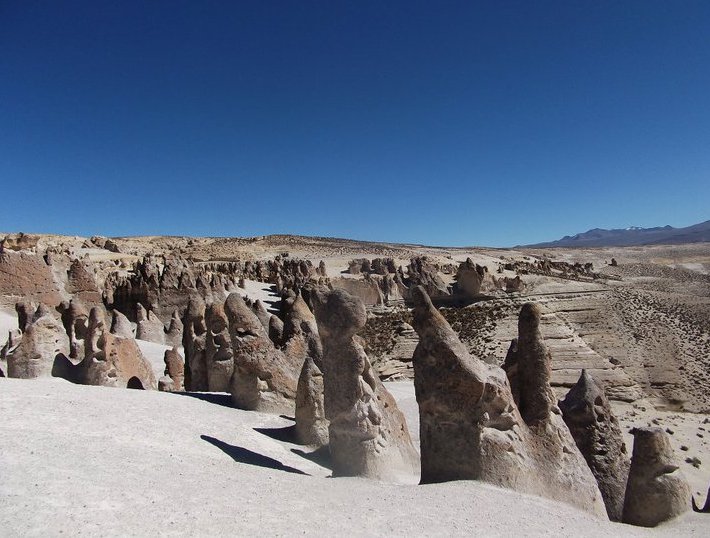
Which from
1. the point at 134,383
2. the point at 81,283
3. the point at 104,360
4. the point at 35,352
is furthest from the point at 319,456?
the point at 81,283

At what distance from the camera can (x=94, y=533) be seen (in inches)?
160

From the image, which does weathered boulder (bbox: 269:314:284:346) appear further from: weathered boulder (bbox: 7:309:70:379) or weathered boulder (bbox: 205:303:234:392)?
weathered boulder (bbox: 7:309:70:379)

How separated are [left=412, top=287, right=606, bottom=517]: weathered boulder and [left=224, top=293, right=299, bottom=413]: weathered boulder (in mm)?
4223

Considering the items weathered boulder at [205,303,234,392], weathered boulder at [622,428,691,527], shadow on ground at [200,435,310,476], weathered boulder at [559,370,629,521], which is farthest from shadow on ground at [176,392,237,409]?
weathered boulder at [622,428,691,527]

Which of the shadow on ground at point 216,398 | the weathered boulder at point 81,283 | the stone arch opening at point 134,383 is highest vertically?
the weathered boulder at point 81,283

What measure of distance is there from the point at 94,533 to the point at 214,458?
2996 millimetres

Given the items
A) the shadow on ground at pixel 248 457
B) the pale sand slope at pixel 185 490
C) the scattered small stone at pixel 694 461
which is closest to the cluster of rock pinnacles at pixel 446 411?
the pale sand slope at pixel 185 490

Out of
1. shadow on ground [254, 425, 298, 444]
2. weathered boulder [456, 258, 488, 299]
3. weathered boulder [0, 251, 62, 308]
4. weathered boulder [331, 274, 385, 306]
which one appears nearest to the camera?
shadow on ground [254, 425, 298, 444]

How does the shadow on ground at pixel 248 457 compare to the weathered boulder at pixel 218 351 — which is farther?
the weathered boulder at pixel 218 351

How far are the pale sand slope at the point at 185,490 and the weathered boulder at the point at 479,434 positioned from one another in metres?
0.37

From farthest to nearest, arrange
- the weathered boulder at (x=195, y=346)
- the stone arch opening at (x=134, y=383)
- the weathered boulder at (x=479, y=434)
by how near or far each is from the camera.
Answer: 1. the weathered boulder at (x=195, y=346)
2. the stone arch opening at (x=134, y=383)
3. the weathered boulder at (x=479, y=434)

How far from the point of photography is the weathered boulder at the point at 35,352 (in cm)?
968

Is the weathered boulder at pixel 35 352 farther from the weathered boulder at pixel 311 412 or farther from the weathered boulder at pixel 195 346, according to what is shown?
the weathered boulder at pixel 311 412

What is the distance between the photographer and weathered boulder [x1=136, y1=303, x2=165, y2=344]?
20.7 m
